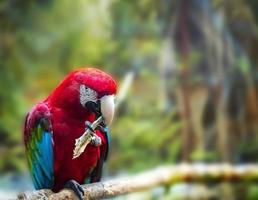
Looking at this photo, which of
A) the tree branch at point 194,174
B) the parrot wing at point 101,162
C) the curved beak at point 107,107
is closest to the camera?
the curved beak at point 107,107

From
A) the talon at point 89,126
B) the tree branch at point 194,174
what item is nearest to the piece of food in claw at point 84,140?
the talon at point 89,126

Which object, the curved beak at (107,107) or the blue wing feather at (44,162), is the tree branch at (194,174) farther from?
the curved beak at (107,107)

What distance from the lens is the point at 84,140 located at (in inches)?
65.4

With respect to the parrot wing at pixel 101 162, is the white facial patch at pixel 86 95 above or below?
above

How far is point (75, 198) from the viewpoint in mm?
1662

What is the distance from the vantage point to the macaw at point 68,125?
5.48 ft

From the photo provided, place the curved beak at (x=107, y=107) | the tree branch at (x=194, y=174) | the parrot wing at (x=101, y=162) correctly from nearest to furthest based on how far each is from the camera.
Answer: the curved beak at (x=107, y=107) → the parrot wing at (x=101, y=162) → the tree branch at (x=194, y=174)

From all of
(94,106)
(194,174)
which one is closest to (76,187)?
(94,106)

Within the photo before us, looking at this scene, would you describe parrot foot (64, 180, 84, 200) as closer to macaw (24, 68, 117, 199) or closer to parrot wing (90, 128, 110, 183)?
macaw (24, 68, 117, 199)

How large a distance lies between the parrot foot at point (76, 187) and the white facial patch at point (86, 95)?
276 millimetres

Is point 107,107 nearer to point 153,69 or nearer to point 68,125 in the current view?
point 68,125

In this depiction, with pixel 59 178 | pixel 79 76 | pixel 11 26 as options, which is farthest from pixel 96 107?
pixel 11 26

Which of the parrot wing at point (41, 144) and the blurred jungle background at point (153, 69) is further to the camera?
the blurred jungle background at point (153, 69)

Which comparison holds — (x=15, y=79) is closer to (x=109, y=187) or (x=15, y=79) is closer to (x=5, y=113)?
(x=5, y=113)
